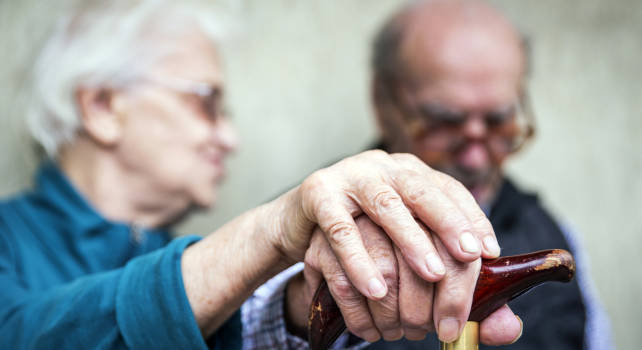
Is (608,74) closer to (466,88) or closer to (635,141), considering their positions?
(635,141)

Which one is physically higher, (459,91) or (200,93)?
(200,93)

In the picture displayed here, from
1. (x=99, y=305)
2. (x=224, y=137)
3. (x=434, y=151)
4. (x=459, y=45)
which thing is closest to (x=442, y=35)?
(x=459, y=45)

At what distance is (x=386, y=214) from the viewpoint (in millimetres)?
536

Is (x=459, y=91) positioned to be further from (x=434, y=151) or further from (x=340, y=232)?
(x=340, y=232)

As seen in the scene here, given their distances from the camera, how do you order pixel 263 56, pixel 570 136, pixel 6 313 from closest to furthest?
pixel 6 313 → pixel 263 56 → pixel 570 136

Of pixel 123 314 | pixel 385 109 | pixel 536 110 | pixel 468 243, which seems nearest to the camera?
pixel 468 243

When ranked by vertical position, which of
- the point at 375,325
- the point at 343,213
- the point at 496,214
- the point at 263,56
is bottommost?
the point at 496,214

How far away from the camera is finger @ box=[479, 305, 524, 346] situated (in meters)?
0.56

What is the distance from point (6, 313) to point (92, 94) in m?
0.62

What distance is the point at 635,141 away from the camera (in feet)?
6.33

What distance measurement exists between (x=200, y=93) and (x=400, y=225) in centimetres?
90

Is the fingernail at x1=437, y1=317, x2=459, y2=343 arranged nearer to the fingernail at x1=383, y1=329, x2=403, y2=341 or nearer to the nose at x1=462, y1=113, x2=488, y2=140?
the fingernail at x1=383, y1=329, x2=403, y2=341

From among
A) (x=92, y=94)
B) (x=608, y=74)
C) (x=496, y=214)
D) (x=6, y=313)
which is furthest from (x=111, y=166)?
(x=608, y=74)

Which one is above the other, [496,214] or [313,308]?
[313,308]
